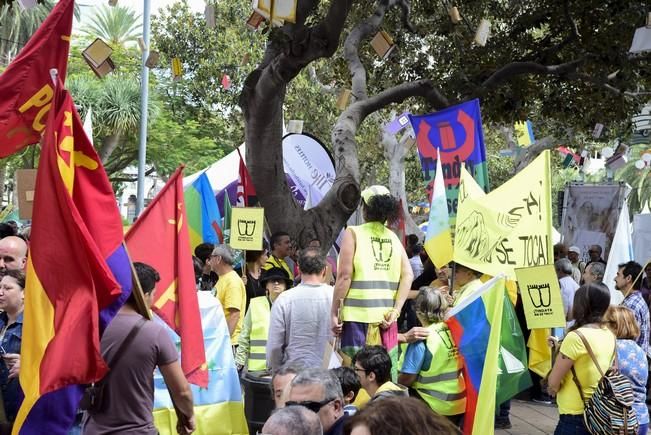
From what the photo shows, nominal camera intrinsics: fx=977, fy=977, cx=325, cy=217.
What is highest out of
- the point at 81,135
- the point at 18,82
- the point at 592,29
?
the point at 592,29

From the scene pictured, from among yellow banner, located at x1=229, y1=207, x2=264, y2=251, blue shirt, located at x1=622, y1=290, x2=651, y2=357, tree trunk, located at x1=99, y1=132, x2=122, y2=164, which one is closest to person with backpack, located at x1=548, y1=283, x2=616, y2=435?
blue shirt, located at x1=622, y1=290, x2=651, y2=357

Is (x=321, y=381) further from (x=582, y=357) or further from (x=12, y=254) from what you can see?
(x=12, y=254)

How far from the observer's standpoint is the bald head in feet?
19.4

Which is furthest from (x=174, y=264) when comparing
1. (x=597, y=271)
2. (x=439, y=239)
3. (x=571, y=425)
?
(x=597, y=271)

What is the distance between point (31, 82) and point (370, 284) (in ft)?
9.19

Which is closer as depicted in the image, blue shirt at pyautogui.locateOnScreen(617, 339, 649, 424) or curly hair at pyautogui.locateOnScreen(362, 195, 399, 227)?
blue shirt at pyautogui.locateOnScreen(617, 339, 649, 424)

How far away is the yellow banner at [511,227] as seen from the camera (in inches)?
264

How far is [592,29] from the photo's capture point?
1394 centimetres

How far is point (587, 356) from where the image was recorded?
5816mm

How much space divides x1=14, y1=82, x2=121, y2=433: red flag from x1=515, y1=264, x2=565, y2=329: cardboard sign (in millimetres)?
2908

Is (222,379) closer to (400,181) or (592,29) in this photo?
(592,29)

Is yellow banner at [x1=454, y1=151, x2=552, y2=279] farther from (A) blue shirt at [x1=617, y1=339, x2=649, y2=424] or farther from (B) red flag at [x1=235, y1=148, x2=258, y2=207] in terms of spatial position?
(B) red flag at [x1=235, y1=148, x2=258, y2=207]

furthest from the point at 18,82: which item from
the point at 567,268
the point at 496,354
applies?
the point at 567,268

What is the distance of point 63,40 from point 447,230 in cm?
343
